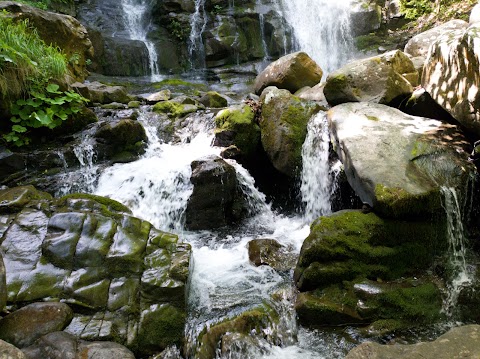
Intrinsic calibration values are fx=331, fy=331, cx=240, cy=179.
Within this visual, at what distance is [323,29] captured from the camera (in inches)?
603

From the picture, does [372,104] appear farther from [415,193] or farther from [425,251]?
[425,251]

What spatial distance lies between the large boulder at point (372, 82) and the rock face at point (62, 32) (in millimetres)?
7201

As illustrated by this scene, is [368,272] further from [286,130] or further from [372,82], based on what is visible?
[372,82]

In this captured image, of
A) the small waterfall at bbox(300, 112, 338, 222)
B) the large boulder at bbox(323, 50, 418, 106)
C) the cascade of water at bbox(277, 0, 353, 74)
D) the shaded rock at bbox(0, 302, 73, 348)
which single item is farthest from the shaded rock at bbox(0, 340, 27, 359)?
the cascade of water at bbox(277, 0, 353, 74)

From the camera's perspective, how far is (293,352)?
10.8ft

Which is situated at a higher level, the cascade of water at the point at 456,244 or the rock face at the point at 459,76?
the rock face at the point at 459,76

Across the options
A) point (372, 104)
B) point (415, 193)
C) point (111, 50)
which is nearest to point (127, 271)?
point (415, 193)

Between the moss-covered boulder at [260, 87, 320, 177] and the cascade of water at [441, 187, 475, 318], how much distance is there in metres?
2.66

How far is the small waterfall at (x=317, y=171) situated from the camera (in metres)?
5.90

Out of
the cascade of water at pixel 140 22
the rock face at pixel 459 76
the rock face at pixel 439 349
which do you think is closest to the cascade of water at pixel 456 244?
the rock face at pixel 459 76

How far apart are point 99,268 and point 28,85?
14.8 feet

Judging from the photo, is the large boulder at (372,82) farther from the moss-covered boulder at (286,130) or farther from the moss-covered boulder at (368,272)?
the moss-covered boulder at (368,272)

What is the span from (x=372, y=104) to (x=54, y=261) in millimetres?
5259

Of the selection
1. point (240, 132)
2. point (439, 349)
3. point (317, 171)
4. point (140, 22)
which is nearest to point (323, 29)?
point (140, 22)
